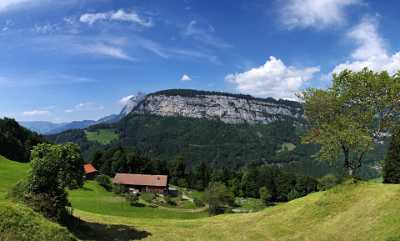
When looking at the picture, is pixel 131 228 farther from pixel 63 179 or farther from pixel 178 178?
pixel 178 178

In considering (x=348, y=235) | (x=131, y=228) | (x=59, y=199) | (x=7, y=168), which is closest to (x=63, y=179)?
(x=59, y=199)

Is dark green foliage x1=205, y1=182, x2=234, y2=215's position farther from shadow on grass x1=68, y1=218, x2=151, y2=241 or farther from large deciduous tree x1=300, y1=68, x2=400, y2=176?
shadow on grass x1=68, y1=218, x2=151, y2=241

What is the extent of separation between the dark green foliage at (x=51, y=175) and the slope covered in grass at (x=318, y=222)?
28.7 feet

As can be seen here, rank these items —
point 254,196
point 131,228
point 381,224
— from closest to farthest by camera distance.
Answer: point 381,224, point 131,228, point 254,196

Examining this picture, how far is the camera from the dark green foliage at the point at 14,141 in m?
127

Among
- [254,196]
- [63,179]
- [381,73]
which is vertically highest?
[381,73]

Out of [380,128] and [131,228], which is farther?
[380,128]

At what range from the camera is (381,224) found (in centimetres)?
3419

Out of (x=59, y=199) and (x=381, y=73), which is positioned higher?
(x=381, y=73)

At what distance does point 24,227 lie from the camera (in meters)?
26.4

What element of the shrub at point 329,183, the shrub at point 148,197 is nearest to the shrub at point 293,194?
the shrub at point 329,183

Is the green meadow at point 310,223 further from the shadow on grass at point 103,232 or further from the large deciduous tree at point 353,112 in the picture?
the large deciduous tree at point 353,112

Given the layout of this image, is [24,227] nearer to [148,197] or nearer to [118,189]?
[118,189]

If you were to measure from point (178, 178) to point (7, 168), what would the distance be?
314 ft
